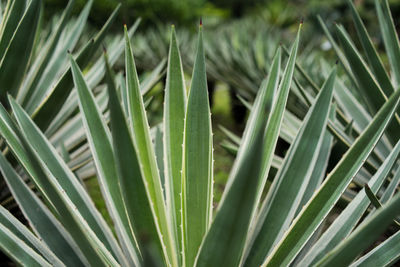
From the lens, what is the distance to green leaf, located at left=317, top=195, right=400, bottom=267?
0.56m

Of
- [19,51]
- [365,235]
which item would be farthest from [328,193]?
[19,51]

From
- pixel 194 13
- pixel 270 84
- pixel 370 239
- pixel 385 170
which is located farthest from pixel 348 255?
pixel 194 13

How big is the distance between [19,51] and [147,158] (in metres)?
0.54

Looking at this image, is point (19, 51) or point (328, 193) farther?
point (19, 51)

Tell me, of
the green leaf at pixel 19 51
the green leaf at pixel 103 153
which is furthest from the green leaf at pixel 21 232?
the green leaf at pixel 19 51

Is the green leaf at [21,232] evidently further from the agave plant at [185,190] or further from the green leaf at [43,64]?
the green leaf at [43,64]

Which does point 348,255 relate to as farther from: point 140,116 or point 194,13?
point 194,13

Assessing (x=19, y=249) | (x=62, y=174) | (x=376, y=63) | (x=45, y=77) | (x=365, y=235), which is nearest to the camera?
(x=365, y=235)

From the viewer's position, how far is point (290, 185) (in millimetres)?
849

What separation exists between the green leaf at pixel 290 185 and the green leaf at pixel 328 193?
51 millimetres

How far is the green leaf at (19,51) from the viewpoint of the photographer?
42.7 inches

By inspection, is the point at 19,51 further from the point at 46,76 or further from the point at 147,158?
the point at 147,158

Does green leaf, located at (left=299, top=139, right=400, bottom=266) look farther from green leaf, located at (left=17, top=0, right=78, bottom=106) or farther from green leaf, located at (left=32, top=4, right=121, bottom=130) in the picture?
green leaf, located at (left=17, top=0, right=78, bottom=106)

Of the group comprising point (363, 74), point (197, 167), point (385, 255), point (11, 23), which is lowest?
point (385, 255)
